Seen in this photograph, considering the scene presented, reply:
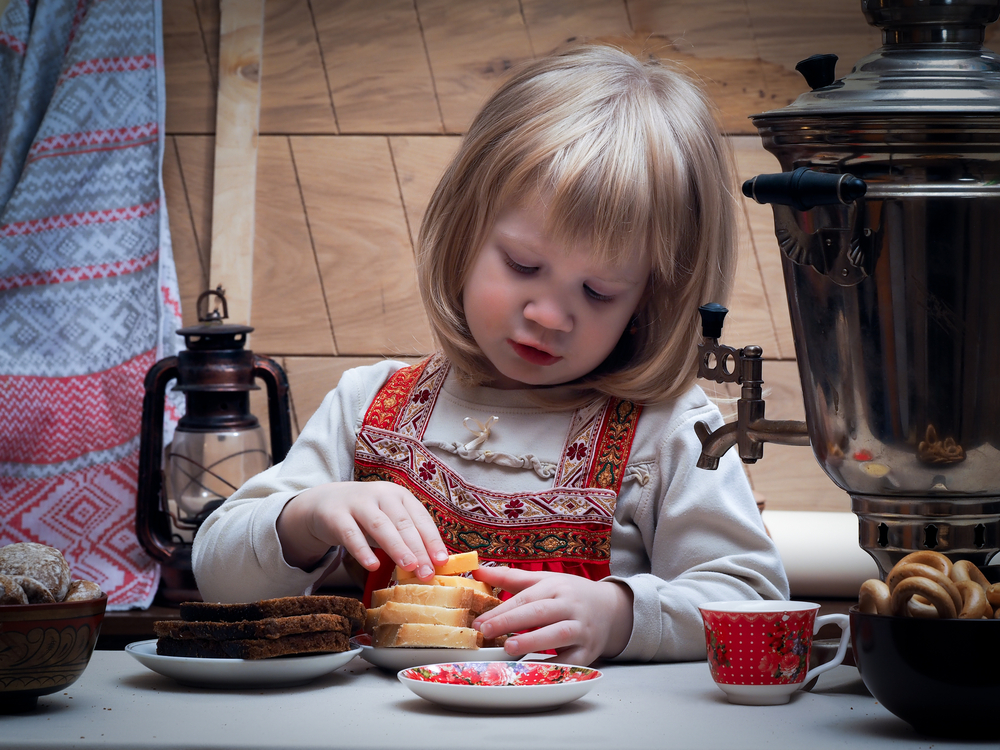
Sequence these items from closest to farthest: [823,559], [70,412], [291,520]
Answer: [291,520], [823,559], [70,412]

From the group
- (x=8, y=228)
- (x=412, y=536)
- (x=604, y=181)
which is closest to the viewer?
(x=412, y=536)

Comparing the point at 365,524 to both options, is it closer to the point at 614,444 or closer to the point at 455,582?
the point at 455,582

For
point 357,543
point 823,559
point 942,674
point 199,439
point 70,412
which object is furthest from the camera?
point 70,412

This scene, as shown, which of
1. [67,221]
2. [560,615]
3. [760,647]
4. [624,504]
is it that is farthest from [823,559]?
[67,221]

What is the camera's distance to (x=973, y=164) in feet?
2.41

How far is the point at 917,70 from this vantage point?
77 centimetres

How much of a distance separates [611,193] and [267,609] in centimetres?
56

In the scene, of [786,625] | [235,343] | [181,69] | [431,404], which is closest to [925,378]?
[786,625]

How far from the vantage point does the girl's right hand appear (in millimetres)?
979

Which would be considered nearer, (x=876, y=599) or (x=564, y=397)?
(x=876, y=599)

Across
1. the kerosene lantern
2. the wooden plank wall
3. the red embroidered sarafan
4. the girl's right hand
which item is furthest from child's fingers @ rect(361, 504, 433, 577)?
the wooden plank wall

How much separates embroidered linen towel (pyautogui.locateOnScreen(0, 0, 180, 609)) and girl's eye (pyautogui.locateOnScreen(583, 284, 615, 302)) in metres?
0.96

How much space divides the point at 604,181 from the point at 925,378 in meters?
0.49

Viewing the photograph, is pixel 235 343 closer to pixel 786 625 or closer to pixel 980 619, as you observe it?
pixel 786 625
